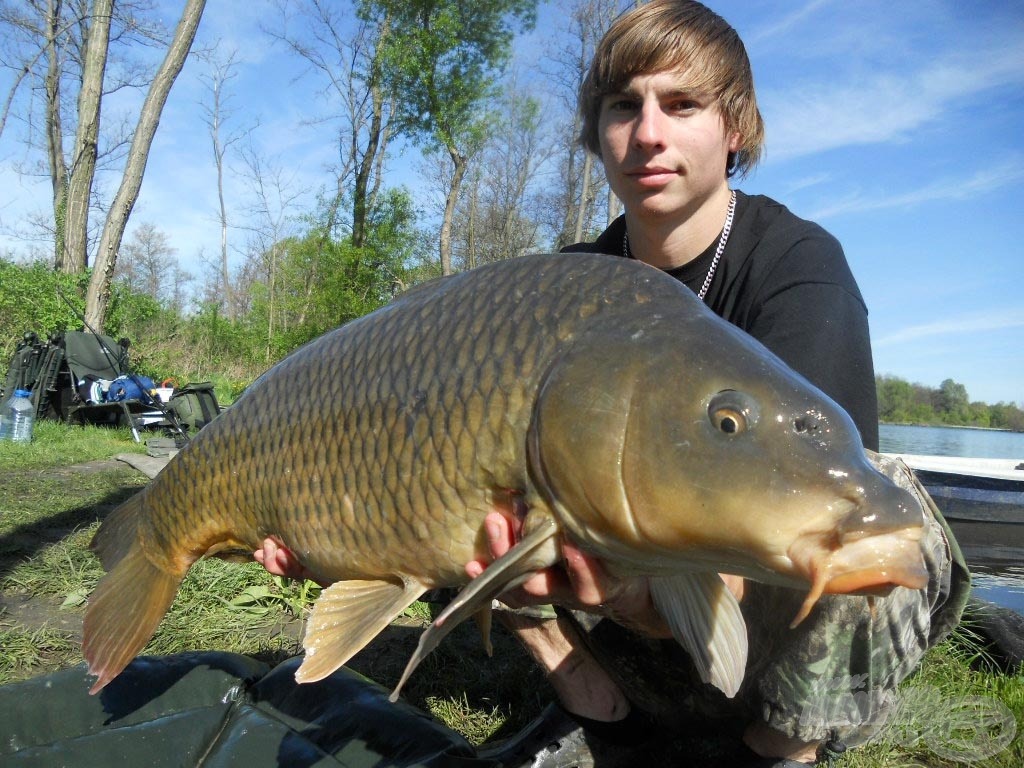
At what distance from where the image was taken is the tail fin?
1.62 m

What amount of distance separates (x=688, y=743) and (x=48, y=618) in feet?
7.21

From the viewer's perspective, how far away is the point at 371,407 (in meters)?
1.29

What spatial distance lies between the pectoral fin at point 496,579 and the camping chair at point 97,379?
22.3ft

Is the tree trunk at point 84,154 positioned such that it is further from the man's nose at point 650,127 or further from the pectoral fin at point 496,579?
the pectoral fin at point 496,579

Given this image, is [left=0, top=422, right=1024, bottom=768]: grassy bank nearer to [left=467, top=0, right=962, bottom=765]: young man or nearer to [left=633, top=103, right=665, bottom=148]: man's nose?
[left=467, top=0, right=962, bottom=765]: young man

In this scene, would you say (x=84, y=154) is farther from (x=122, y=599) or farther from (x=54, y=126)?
(x=122, y=599)

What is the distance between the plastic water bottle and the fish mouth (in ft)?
23.4

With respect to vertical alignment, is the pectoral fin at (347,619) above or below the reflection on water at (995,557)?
above

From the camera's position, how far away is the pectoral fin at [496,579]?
3.21 feet

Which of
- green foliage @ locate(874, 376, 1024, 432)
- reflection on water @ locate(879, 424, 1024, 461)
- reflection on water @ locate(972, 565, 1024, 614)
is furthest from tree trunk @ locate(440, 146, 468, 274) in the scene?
green foliage @ locate(874, 376, 1024, 432)

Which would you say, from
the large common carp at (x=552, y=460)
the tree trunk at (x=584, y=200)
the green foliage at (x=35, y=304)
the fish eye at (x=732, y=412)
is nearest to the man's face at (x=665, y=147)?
the large common carp at (x=552, y=460)

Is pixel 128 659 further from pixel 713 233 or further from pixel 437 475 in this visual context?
pixel 713 233

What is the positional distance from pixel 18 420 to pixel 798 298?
709cm

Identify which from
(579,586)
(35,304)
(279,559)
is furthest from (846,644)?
(35,304)
